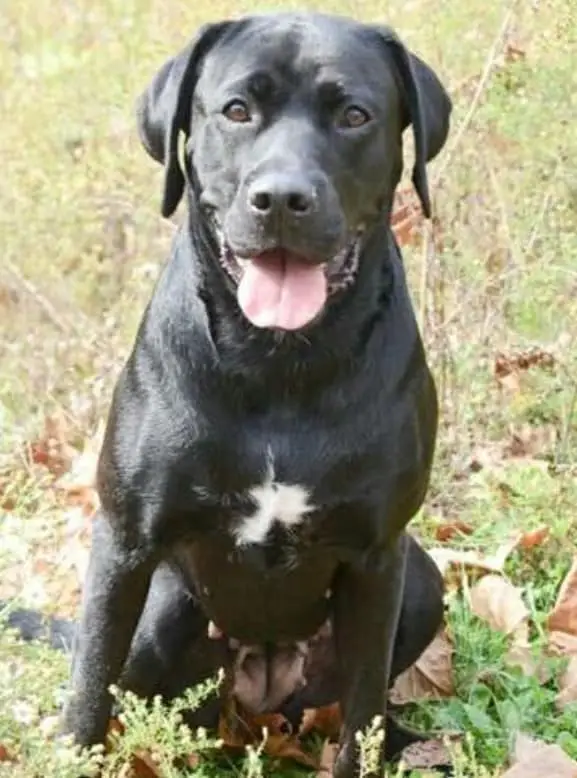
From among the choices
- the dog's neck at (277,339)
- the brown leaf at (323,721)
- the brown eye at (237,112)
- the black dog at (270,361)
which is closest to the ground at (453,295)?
the brown leaf at (323,721)

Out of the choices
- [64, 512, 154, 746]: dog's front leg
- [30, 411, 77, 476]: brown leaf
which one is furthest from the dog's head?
[30, 411, 77, 476]: brown leaf

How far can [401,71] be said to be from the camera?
9.72 feet

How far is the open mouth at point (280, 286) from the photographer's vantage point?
110 inches

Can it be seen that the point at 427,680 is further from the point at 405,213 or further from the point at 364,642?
the point at 405,213

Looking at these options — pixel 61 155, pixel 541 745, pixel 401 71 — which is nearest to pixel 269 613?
pixel 541 745

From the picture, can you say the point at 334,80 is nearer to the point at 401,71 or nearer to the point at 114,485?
the point at 401,71

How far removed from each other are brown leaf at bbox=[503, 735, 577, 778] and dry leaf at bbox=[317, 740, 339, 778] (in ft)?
1.28

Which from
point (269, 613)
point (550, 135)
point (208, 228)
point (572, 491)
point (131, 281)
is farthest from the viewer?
point (131, 281)

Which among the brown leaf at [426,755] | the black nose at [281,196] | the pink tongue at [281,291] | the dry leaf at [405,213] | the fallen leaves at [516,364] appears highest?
the black nose at [281,196]

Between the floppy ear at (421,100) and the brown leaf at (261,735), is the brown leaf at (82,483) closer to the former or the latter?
the brown leaf at (261,735)

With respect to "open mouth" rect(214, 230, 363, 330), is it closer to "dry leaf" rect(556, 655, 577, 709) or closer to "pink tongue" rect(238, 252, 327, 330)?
"pink tongue" rect(238, 252, 327, 330)

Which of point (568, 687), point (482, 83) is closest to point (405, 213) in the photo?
point (482, 83)

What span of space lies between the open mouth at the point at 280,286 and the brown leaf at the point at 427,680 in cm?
109

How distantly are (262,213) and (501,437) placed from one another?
2008 mm
